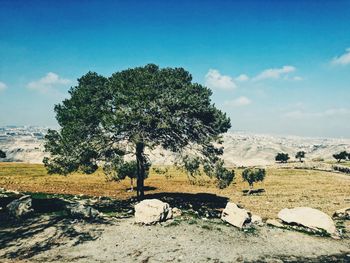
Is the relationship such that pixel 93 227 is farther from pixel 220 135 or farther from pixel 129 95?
pixel 220 135

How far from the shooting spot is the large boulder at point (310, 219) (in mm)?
26344

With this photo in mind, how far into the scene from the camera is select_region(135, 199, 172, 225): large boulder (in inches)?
1004

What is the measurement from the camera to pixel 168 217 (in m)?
26.9

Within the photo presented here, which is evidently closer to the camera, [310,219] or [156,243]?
[156,243]

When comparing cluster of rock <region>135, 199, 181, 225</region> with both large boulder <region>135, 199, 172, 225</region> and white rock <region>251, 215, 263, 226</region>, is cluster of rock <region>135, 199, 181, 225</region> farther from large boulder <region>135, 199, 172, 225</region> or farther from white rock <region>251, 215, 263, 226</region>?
white rock <region>251, 215, 263, 226</region>

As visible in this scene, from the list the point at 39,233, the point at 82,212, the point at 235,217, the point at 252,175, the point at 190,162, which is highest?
the point at 190,162

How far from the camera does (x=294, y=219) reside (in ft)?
92.9

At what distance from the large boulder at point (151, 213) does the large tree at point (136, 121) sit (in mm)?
6058

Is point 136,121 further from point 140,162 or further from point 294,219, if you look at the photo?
point 294,219

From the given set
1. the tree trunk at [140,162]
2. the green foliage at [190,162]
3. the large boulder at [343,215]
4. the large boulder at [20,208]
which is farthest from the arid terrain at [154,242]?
the tree trunk at [140,162]

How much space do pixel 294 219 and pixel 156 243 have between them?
13838 millimetres

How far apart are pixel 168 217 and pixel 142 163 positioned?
28.9 ft

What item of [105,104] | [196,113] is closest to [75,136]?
[105,104]

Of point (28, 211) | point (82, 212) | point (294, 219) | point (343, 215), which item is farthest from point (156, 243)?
point (343, 215)
